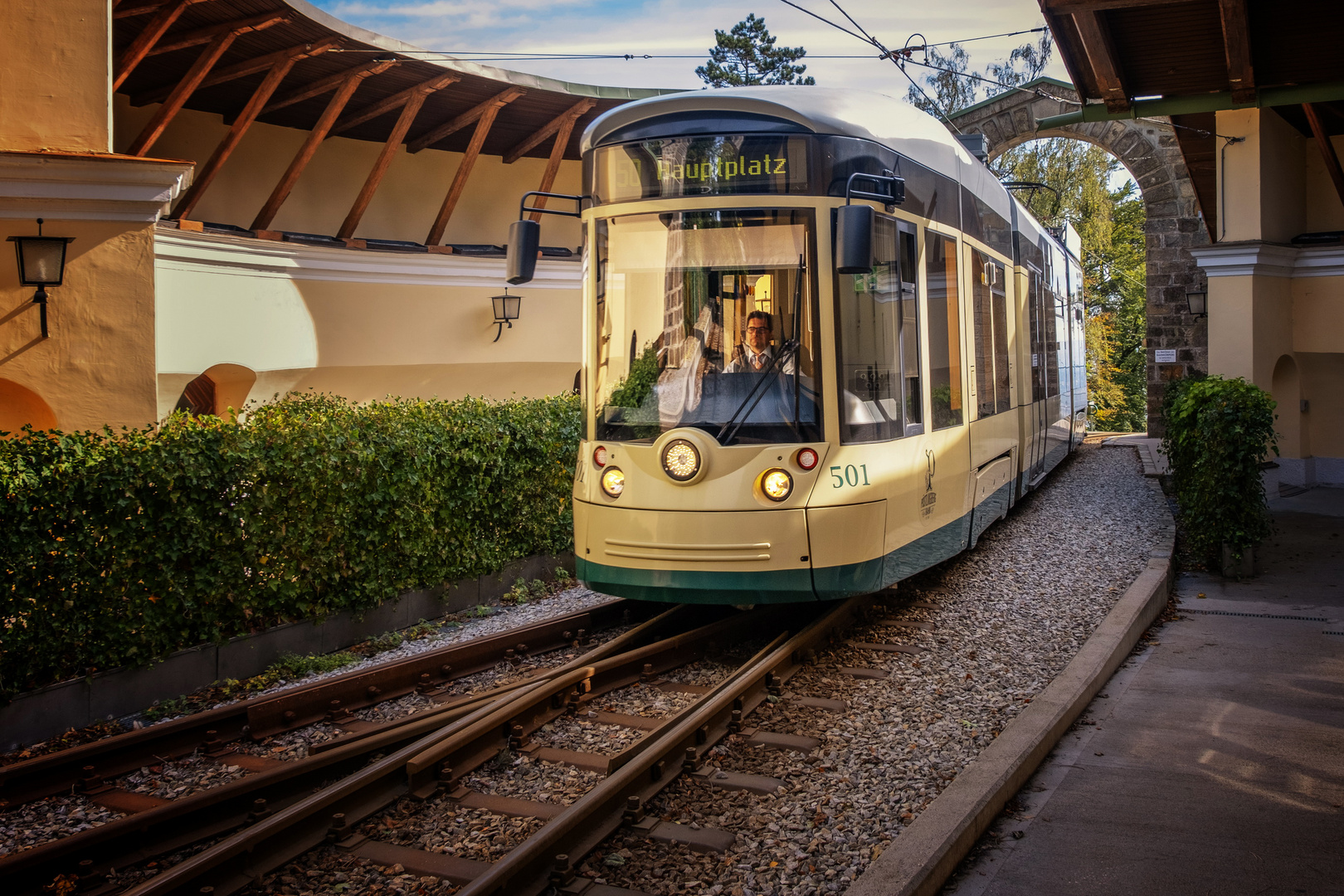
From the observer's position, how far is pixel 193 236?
1359 centimetres

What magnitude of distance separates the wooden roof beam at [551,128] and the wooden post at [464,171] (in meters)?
1.01

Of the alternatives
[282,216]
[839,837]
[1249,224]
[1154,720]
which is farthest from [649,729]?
[282,216]

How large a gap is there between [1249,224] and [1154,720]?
33.2 ft

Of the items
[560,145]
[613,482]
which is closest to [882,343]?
[613,482]

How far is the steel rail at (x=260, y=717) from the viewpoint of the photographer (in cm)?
494

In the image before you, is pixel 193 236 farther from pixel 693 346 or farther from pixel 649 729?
pixel 649 729

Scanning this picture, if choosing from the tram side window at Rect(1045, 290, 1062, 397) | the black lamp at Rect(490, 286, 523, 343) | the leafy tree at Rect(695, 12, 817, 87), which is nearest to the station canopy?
the black lamp at Rect(490, 286, 523, 343)

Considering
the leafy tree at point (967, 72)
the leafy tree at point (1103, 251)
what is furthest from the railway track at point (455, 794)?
the leafy tree at point (967, 72)

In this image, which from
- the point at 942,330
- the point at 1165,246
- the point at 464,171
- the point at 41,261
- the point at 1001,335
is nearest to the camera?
the point at 942,330

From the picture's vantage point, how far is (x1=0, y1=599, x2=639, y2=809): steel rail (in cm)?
494

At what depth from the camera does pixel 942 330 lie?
772 centimetres

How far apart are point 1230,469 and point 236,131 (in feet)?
40.2

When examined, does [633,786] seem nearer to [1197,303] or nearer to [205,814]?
[205,814]

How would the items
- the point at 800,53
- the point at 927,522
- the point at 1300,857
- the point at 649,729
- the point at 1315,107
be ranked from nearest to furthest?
the point at 1300,857 → the point at 649,729 → the point at 927,522 → the point at 1315,107 → the point at 800,53
